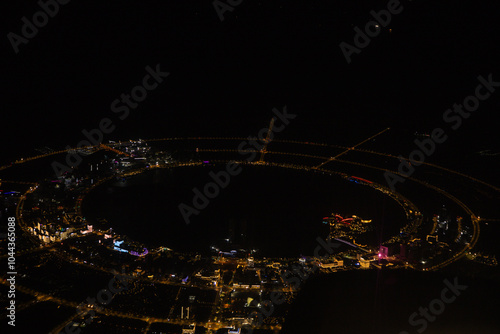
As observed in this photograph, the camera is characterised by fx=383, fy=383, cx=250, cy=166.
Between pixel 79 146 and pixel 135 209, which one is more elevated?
pixel 79 146

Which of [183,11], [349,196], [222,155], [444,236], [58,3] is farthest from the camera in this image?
[183,11]

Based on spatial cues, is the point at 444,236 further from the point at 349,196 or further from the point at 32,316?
the point at 32,316

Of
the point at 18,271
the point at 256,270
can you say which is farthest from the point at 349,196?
the point at 18,271

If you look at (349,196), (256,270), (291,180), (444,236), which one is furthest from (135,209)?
(444,236)

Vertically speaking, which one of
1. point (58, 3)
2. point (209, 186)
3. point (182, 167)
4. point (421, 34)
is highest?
point (58, 3)

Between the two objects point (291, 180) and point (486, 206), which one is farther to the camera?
point (291, 180)

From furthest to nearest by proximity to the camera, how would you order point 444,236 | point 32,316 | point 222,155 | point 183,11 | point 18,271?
1. point 183,11
2. point 222,155
3. point 444,236
4. point 18,271
5. point 32,316
